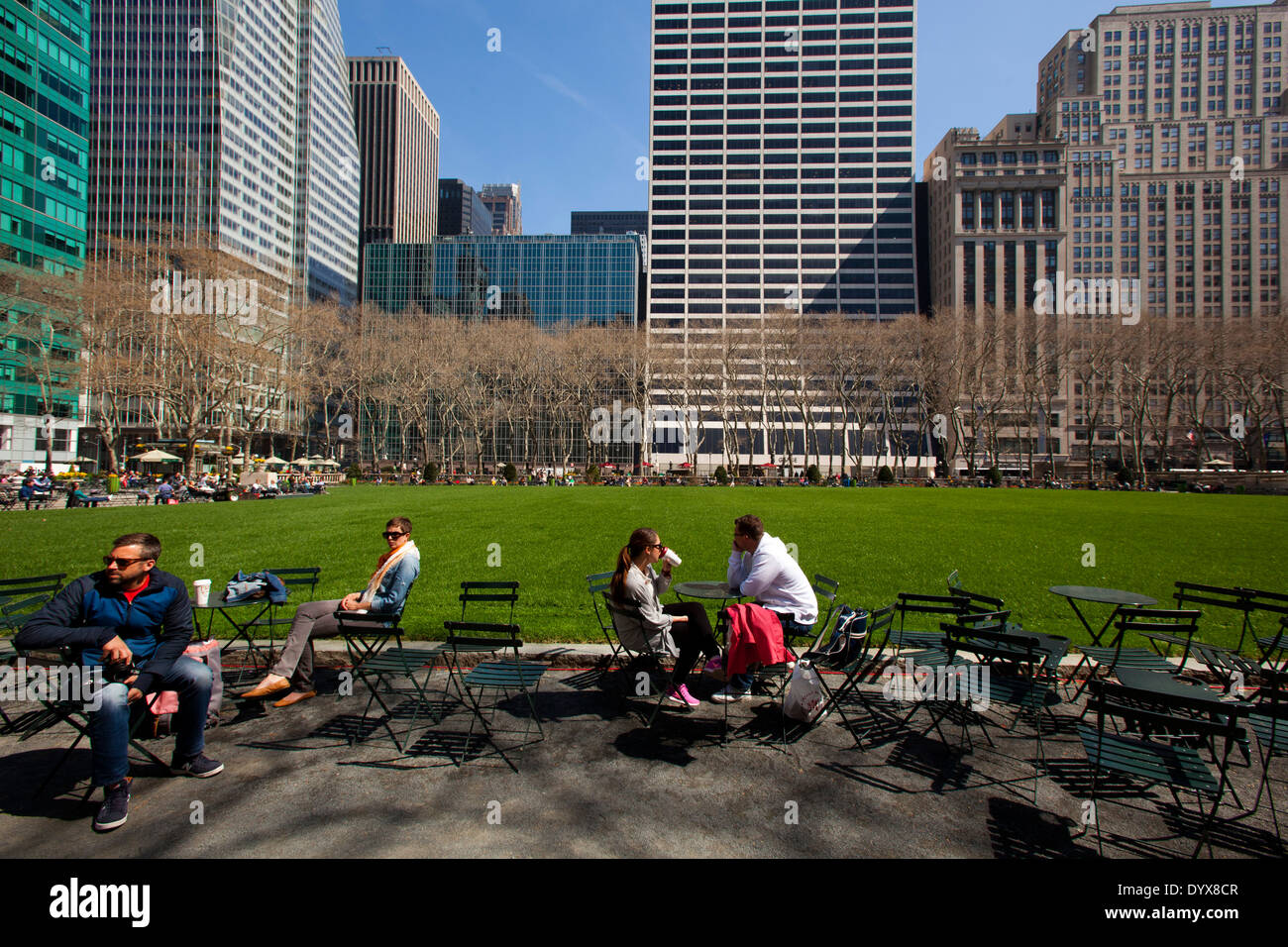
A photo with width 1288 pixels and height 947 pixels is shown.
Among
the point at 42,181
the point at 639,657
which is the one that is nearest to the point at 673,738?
the point at 639,657

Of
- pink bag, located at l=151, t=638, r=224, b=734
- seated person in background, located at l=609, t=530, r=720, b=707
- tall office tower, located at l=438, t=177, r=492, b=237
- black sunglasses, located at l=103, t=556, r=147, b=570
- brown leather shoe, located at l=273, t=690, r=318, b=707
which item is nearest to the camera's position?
black sunglasses, located at l=103, t=556, r=147, b=570

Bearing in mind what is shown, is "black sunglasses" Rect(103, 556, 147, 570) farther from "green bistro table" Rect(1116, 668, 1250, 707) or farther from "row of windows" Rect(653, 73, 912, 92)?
"row of windows" Rect(653, 73, 912, 92)

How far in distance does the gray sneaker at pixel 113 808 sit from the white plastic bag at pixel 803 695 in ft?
14.6

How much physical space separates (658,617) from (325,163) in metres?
146

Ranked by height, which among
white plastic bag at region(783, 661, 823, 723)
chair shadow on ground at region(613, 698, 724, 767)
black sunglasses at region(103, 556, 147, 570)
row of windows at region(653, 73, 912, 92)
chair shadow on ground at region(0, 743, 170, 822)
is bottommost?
chair shadow on ground at region(613, 698, 724, 767)

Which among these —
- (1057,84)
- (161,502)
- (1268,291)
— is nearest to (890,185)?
(1057,84)

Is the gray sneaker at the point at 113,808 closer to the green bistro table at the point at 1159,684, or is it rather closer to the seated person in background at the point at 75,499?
the green bistro table at the point at 1159,684

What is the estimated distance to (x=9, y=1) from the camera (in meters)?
57.9

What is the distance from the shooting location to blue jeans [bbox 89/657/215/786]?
3.87 meters

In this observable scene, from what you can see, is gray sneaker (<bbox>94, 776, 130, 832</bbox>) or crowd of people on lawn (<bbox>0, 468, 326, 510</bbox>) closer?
gray sneaker (<bbox>94, 776, 130, 832</bbox>)

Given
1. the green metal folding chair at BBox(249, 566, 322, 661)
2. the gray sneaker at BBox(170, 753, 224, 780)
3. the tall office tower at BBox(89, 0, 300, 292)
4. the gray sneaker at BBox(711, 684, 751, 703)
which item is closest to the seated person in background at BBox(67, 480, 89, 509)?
the green metal folding chair at BBox(249, 566, 322, 661)

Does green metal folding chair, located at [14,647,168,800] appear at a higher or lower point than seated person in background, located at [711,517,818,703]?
lower

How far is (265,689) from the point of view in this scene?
5.52m

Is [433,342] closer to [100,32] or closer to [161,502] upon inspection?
[161,502]
